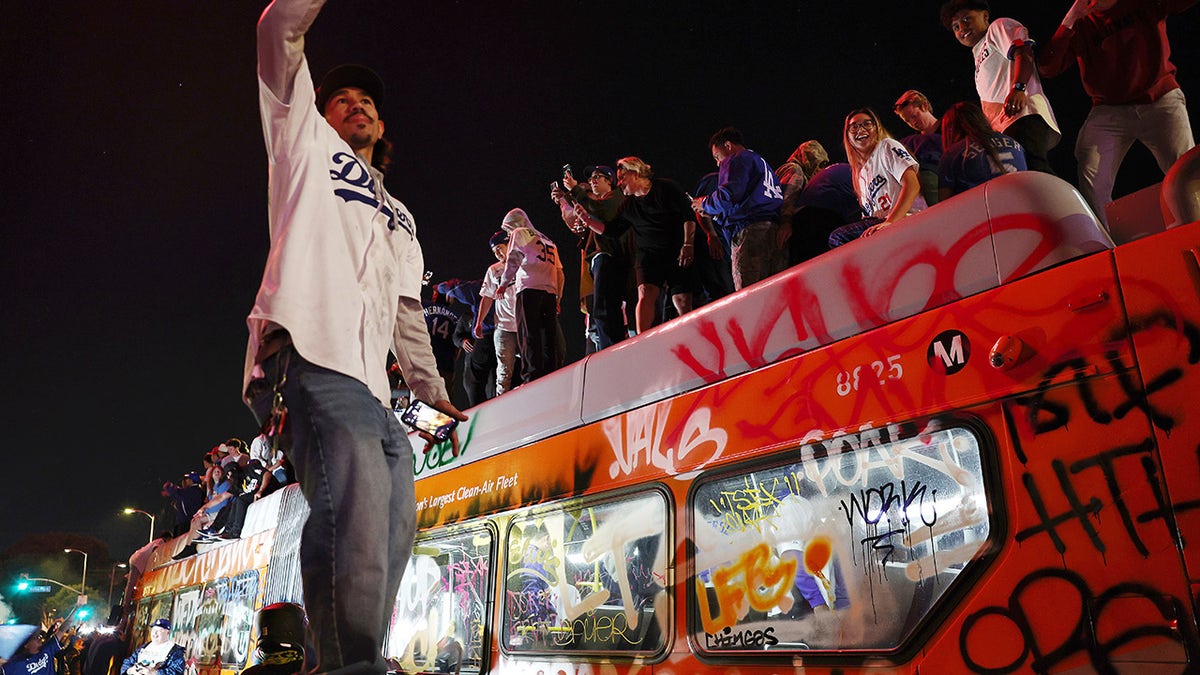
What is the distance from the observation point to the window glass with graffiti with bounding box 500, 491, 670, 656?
3.70 m

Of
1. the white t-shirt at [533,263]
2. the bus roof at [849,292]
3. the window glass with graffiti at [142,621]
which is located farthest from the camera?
the window glass with graffiti at [142,621]

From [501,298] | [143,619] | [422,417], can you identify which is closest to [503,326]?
[501,298]

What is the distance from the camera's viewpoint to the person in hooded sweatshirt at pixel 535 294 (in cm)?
727

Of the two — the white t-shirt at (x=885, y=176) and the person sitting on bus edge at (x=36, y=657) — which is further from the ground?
the white t-shirt at (x=885, y=176)

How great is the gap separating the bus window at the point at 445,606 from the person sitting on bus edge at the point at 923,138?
3185 millimetres

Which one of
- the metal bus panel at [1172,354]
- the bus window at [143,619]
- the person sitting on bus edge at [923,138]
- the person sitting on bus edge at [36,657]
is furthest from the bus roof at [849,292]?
the bus window at [143,619]

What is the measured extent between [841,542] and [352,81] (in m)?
2.24

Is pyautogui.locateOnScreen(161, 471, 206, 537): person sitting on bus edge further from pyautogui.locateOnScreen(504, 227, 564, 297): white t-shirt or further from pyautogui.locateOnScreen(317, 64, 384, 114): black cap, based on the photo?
pyautogui.locateOnScreen(317, 64, 384, 114): black cap

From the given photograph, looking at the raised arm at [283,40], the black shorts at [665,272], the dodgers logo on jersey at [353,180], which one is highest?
the black shorts at [665,272]

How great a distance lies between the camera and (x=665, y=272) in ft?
20.1

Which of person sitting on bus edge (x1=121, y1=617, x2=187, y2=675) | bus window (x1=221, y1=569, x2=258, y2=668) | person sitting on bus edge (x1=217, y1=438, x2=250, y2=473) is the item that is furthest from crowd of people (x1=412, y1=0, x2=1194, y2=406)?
person sitting on bus edge (x1=217, y1=438, x2=250, y2=473)

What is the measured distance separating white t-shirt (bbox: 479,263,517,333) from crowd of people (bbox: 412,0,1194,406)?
0.22 meters

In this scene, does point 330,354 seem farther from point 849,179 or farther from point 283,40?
point 849,179

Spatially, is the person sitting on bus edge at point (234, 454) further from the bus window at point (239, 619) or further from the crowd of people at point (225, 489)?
the bus window at point (239, 619)
